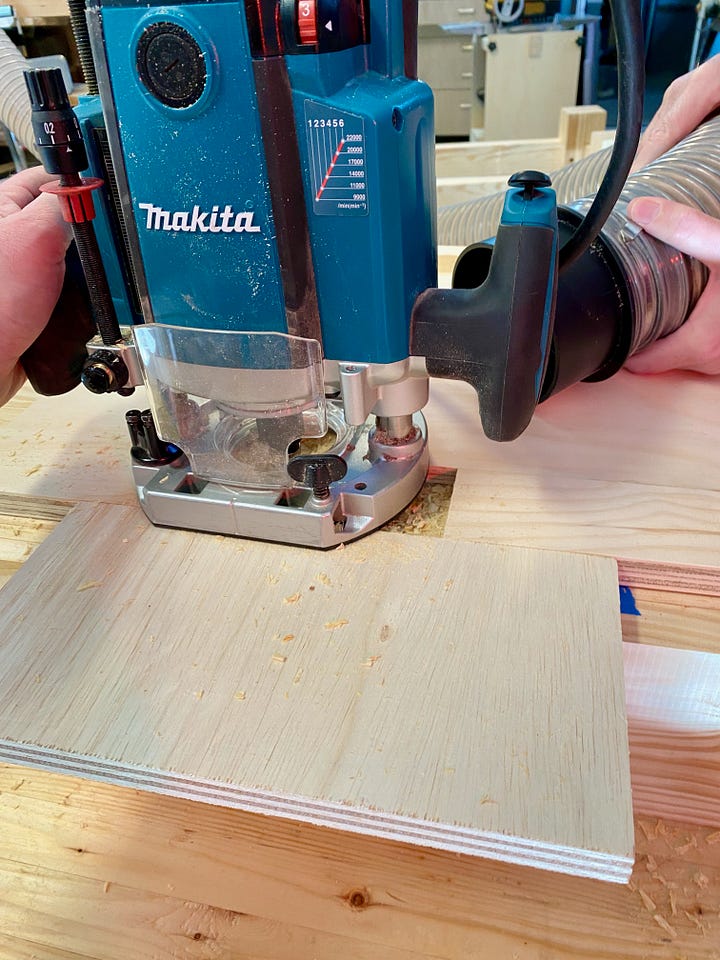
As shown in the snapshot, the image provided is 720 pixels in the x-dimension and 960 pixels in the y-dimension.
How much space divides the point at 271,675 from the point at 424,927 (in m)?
0.22

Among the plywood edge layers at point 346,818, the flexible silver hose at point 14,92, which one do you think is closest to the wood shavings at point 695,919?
the plywood edge layers at point 346,818

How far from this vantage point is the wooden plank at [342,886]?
55 cm

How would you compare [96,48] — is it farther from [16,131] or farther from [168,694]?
[16,131]

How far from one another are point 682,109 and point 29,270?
3.06 ft

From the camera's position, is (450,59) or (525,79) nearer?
(525,79)

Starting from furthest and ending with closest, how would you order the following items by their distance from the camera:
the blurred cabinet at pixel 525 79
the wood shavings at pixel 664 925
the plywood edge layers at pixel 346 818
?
the blurred cabinet at pixel 525 79, the wood shavings at pixel 664 925, the plywood edge layers at pixel 346 818

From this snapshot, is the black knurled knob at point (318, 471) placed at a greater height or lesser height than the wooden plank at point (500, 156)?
greater

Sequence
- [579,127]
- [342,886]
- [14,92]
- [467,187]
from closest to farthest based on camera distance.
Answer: [342,886]
[14,92]
[467,187]
[579,127]

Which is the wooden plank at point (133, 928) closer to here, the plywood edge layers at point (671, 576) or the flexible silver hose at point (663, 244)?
the plywood edge layers at point (671, 576)

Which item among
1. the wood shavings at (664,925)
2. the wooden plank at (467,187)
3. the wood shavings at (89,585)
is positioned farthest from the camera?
the wooden plank at (467,187)

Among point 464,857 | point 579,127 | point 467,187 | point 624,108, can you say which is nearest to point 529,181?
point 624,108

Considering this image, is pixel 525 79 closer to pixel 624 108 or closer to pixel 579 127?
pixel 579 127

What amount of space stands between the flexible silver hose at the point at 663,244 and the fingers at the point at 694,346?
14 mm

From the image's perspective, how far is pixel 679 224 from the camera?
2.67 ft
